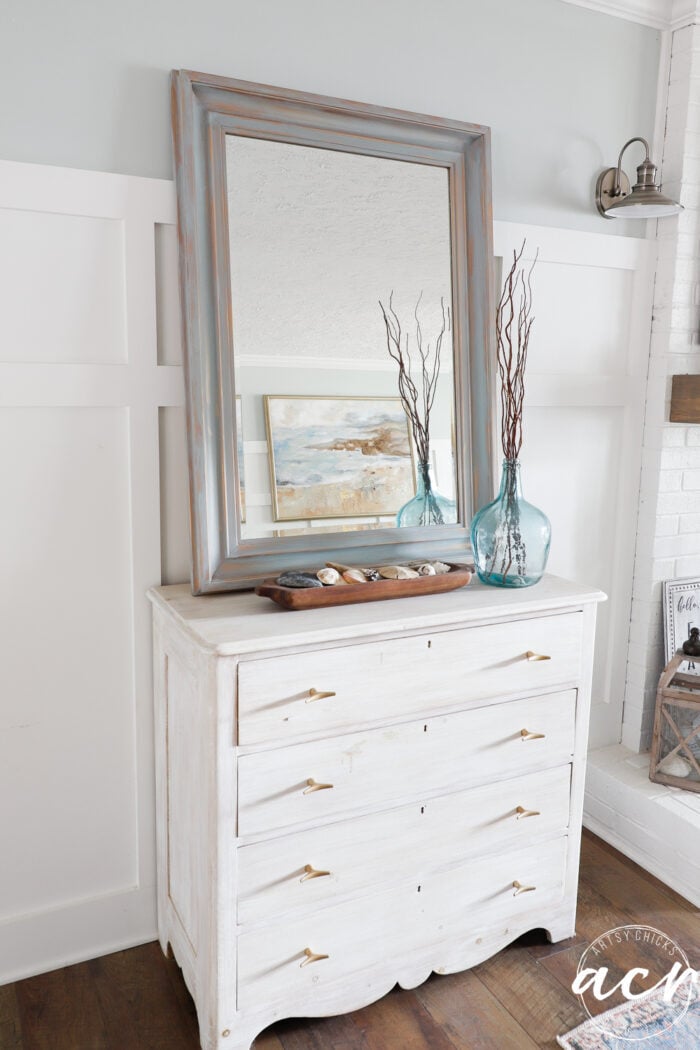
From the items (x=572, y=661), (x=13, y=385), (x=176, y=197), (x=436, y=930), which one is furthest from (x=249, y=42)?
(x=436, y=930)

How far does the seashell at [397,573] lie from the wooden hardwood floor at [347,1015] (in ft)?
3.03

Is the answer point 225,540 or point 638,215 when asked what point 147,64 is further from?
point 638,215

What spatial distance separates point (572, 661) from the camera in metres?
1.86

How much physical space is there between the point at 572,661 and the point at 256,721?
789 mm

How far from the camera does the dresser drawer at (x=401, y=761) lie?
1.53m

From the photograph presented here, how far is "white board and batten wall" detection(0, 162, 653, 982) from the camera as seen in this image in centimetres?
164

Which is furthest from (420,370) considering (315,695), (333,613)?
(315,695)

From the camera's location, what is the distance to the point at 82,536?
1.75m

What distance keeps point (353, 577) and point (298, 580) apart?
128 millimetres

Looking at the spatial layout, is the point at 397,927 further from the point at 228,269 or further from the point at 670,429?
the point at 670,429

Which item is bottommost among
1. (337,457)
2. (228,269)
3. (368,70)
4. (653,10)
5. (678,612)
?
(678,612)

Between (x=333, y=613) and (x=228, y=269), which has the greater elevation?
(x=228, y=269)

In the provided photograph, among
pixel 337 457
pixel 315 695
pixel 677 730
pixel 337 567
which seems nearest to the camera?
pixel 315 695

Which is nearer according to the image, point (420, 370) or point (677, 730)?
point (420, 370)
